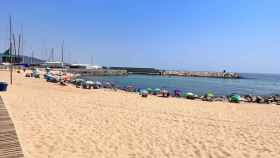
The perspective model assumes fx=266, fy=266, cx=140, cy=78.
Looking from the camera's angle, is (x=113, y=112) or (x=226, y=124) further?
(x=113, y=112)

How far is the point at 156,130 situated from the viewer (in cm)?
905

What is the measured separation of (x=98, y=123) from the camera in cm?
960

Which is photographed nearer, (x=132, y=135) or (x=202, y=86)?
(x=132, y=135)

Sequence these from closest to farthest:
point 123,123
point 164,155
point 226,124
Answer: point 164,155 → point 123,123 → point 226,124

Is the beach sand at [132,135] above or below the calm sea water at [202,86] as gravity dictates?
above

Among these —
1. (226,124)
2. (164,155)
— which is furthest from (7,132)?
(226,124)

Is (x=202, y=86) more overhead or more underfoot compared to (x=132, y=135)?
more underfoot

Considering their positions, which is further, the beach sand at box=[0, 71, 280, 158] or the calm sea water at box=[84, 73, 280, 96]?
the calm sea water at box=[84, 73, 280, 96]

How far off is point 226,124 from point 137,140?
475cm

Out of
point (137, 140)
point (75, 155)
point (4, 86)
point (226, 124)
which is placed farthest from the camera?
point (4, 86)

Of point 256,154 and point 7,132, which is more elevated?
point 7,132

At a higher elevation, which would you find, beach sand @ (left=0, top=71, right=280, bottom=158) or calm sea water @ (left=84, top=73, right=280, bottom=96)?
beach sand @ (left=0, top=71, right=280, bottom=158)

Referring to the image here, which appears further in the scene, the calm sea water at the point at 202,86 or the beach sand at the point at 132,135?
the calm sea water at the point at 202,86

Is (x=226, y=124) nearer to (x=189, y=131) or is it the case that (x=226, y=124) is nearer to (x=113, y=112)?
(x=189, y=131)
